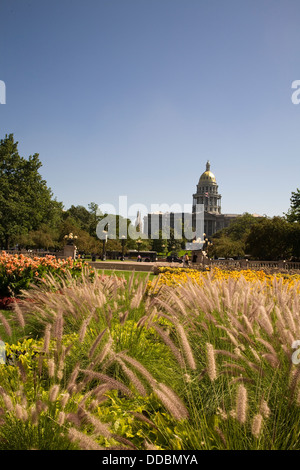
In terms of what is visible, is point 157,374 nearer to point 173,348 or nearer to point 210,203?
point 173,348

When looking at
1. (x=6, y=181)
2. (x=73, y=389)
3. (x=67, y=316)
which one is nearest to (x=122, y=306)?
(x=67, y=316)

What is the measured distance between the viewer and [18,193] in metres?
38.6

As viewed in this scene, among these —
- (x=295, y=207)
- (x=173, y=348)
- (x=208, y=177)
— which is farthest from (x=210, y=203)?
(x=173, y=348)

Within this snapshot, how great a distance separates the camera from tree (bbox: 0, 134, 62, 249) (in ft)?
121

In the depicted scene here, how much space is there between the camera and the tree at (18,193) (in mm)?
36844

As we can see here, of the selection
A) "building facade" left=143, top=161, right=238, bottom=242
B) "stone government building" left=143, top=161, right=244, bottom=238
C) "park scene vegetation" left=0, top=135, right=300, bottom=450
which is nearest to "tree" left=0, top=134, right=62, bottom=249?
"park scene vegetation" left=0, top=135, right=300, bottom=450

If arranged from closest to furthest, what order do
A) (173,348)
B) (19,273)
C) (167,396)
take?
(167,396)
(173,348)
(19,273)

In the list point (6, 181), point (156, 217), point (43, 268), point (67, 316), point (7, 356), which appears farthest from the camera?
point (156, 217)

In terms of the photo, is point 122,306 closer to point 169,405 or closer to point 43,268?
point 169,405

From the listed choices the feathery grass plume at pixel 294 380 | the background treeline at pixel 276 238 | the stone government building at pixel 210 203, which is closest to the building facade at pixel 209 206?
the stone government building at pixel 210 203

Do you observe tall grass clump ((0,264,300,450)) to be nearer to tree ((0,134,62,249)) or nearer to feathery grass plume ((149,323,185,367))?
feathery grass plume ((149,323,185,367))

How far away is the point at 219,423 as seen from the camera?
2.02 meters
